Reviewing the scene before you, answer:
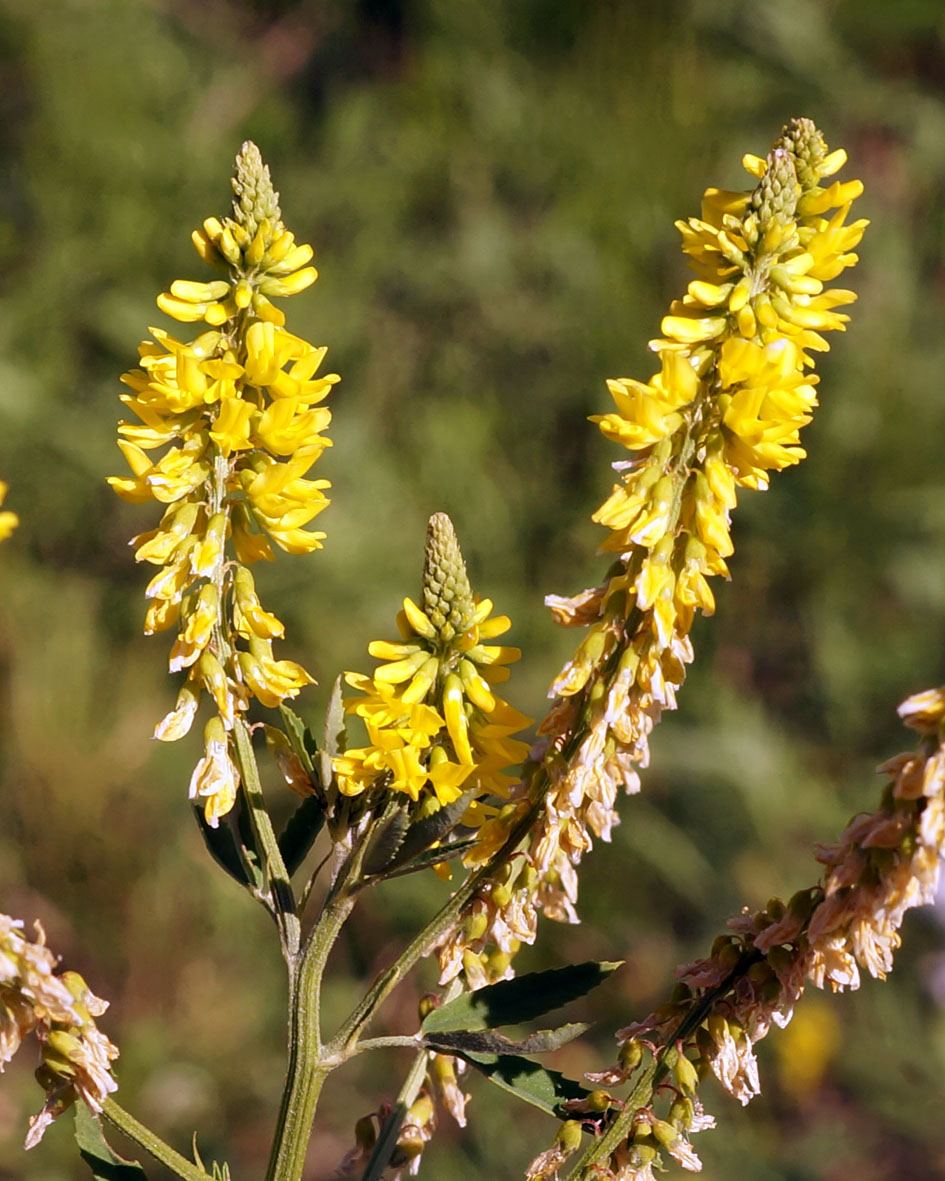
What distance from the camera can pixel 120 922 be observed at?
454 cm

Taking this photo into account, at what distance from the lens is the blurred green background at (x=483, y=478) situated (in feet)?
14.4

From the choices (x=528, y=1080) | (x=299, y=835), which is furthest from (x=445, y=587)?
(x=528, y=1080)

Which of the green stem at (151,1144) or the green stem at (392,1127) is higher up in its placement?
the green stem at (392,1127)

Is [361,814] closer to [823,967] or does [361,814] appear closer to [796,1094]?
[823,967]

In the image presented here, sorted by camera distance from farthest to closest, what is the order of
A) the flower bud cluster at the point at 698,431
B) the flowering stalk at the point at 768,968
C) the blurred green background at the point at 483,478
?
the blurred green background at the point at 483,478
the flower bud cluster at the point at 698,431
the flowering stalk at the point at 768,968

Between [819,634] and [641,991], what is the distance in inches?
57.5

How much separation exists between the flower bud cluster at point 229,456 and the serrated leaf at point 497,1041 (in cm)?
27

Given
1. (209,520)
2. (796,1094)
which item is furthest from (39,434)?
(209,520)

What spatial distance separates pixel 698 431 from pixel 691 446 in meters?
0.01

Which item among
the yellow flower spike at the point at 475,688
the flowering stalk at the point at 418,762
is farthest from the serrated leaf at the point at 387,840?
the yellow flower spike at the point at 475,688

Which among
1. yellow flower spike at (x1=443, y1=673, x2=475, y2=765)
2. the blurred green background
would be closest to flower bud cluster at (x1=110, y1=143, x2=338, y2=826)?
yellow flower spike at (x1=443, y1=673, x2=475, y2=765)

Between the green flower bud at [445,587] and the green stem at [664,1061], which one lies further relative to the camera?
the green flower bud at [445,587]

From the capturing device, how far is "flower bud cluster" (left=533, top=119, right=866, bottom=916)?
90 cm

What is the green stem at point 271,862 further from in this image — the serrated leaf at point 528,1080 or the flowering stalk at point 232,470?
the serrated leaf at point 528,1080
